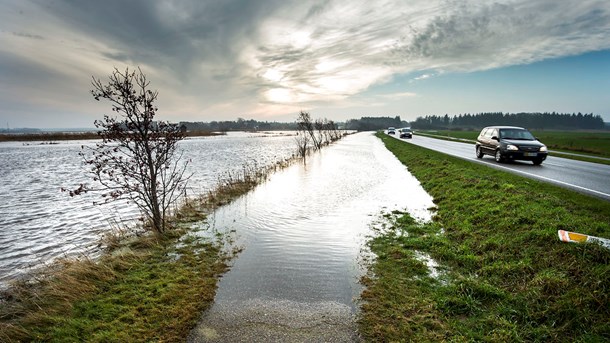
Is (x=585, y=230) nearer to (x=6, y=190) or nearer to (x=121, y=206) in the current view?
(x=121, y=206)

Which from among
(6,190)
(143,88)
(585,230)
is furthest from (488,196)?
(6,190)

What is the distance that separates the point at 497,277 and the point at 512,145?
47.4ft

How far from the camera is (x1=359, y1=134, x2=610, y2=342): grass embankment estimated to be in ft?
13.7

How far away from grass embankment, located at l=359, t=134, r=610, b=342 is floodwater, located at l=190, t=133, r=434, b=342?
1.90ft

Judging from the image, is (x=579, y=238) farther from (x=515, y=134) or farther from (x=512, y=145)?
(x=515, y=134)

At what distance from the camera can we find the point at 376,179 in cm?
1822

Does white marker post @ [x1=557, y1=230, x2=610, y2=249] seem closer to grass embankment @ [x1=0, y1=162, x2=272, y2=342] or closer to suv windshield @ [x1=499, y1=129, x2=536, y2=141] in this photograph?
grass embankment @ [x1=0, y1=162, x2=272, y2=342]

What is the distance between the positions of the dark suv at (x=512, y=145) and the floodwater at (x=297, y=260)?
21.0 feet

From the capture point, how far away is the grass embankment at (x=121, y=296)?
4.32 m

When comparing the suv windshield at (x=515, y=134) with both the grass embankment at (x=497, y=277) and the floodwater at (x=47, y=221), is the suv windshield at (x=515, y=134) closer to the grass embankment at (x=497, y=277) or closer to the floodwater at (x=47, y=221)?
the grass embankment at (x=497, y=277)

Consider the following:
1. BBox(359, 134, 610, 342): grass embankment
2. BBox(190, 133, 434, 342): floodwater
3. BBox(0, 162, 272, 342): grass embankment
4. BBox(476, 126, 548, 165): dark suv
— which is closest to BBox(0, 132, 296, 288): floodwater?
BBox(0, 162, 272, 342): grass embankment

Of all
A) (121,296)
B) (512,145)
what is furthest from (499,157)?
(121,296)

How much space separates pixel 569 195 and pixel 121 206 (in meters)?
17.1

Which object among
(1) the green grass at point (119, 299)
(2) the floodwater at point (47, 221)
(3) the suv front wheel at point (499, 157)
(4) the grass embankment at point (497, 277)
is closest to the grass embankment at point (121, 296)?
A: (1) the green grass at point (119, 299)
